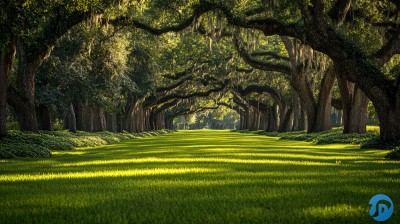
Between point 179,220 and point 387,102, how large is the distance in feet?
49.4

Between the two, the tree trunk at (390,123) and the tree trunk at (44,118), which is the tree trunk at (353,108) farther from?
the tree trunk at (44,118)

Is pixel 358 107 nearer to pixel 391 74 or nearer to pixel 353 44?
pixel 391 74

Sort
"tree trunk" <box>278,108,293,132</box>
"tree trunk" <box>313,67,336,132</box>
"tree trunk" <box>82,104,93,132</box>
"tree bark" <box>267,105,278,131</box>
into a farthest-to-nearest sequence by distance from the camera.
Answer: "tree bark" <box>267,105,278,131</box> → "tree trunk" <box>278,108,293,132</box> → "tree trunk" <box>82,104,93,132</box> → "tree trunk" <box>313,67,336,132</box>

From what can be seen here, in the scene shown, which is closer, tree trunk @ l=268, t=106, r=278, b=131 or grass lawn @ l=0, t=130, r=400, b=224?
grass lawn @ l=0, t=130, r=400, b=224

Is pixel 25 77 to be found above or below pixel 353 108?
above

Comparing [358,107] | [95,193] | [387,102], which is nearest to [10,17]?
[95,193]

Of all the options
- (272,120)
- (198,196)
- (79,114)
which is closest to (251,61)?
(79,114)

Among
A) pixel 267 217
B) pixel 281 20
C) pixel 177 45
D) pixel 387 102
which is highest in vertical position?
pixel 177 45

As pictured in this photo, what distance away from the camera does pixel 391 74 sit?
30344mm

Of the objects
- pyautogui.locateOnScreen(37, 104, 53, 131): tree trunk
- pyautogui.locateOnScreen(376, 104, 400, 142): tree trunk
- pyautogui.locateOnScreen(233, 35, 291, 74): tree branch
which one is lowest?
pyautogui.locateOnScreen(376, 104, 400, 142): tree trunk

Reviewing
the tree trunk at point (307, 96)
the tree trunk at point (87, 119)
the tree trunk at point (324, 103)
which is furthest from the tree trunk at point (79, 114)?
the tree trunk at point (324, 103)

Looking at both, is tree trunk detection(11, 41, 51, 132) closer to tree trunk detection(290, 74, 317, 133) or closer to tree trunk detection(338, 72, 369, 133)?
tree trunk detection(338, 72, 369, 133)

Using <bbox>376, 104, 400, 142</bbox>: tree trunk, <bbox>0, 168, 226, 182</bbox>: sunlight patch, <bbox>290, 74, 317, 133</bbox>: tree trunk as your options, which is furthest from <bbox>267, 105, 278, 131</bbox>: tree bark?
<bbox>0, 168, 226, 182</bbox>: sunlight patch

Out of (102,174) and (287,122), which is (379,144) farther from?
(287,122)
